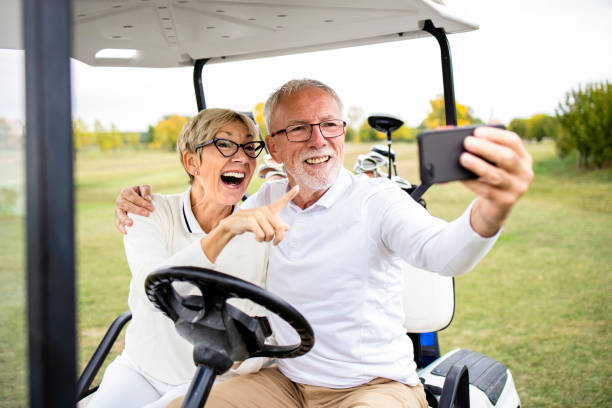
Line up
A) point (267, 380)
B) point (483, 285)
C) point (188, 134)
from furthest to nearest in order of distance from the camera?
point (483, 285)
point (188, 134)
point (267, 380)

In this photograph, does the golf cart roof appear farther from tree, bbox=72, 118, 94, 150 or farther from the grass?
the grass

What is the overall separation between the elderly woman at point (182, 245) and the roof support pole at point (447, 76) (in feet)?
2.44

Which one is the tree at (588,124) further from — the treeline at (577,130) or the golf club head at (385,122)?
the golf club head at (385,122)

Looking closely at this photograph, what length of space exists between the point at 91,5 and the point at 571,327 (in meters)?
5.71

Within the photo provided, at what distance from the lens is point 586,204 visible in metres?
11.9

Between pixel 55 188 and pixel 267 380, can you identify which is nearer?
pixel 55 188

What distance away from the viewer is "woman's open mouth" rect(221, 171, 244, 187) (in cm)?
194

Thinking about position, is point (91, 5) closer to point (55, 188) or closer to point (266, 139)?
point (266, 139)

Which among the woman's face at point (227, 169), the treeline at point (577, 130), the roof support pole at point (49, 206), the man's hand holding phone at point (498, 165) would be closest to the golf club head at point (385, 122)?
the woman's face at point (227, 169)

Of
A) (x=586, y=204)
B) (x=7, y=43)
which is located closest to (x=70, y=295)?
(x=7, y=43)

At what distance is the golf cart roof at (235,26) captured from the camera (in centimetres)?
169

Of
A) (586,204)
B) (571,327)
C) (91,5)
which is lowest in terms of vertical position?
(571,327)

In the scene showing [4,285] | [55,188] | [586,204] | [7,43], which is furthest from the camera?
[586,204]

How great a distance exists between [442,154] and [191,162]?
126 centimetres
